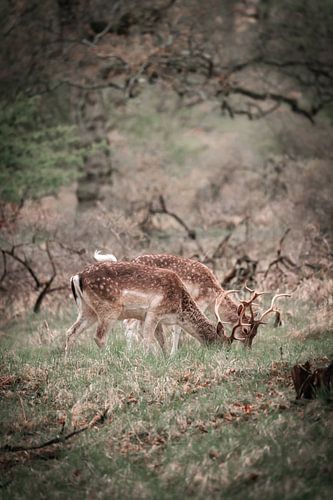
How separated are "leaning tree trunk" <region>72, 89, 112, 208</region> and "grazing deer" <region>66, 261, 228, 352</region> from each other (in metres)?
12.9

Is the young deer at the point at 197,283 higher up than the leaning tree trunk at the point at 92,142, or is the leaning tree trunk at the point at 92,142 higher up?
the young deer at the point at 197,283

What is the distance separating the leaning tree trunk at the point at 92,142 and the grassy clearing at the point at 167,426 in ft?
44.7

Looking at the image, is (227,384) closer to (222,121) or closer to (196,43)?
(196,43)

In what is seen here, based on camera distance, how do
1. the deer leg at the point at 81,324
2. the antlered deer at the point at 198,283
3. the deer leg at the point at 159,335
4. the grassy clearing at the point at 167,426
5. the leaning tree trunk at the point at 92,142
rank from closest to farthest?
1. the grassy clearing at the point at 167,426
2. the deer leg at the point at 81,324
3. the deer leg at the point at 159,335
4. the antlered deer at the point at 198,283
5. the leaning tree trunk at the point at 92,142

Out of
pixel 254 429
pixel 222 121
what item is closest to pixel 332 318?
pixel 254 429

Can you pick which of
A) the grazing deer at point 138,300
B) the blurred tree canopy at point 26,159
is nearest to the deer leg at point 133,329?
the grazing deer at point 138,300

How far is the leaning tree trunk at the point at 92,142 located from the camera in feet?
76.5

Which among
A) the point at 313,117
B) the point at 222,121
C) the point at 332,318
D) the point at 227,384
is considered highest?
the point at 227,384

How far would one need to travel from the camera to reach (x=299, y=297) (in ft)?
42.9

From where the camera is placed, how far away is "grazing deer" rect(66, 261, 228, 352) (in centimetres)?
1035

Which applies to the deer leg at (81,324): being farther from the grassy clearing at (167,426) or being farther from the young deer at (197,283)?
the young deer at (197,283)

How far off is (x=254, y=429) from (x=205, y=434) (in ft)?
1.44

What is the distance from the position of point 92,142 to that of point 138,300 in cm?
1380

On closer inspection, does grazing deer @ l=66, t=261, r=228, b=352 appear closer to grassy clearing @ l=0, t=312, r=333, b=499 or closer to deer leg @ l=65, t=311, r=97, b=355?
deer leg @ l=65, t=311, r=97, b=355
